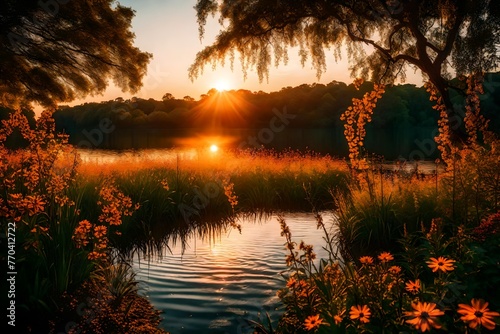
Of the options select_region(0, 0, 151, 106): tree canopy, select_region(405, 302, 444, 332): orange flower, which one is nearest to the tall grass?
select_region(0, 0, 151, 106): tree canopy

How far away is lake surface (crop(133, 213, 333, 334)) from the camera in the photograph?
17.2ft

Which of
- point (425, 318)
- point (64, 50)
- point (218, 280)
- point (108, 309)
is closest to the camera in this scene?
point (425, 318)

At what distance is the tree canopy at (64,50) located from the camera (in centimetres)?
1473

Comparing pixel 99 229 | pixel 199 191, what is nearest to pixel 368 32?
pixel 199 191

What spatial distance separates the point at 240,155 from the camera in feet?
65.1

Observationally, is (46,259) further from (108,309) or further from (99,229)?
(108,309)

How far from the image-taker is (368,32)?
14.4 meters

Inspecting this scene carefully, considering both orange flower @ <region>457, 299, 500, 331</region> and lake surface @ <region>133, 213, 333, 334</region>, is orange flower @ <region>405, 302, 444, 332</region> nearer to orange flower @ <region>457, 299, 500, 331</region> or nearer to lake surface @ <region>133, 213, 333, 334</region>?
orange flower @ <region>457, 299, 500, 331</region>

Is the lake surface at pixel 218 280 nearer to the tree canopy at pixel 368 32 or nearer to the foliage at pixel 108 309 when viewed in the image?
the foliage at pixel 108 309

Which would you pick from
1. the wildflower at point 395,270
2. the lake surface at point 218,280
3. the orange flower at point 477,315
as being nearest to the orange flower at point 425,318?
the orange flower at point 477,315

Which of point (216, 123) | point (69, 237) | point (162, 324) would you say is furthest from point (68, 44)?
point (216, 123)

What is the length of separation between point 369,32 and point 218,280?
11.3 meters

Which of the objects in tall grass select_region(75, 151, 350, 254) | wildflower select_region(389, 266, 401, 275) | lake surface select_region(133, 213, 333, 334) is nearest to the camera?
wildflower select_region(389, 266, 401, 275)

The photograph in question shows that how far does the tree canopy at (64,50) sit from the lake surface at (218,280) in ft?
33.8
